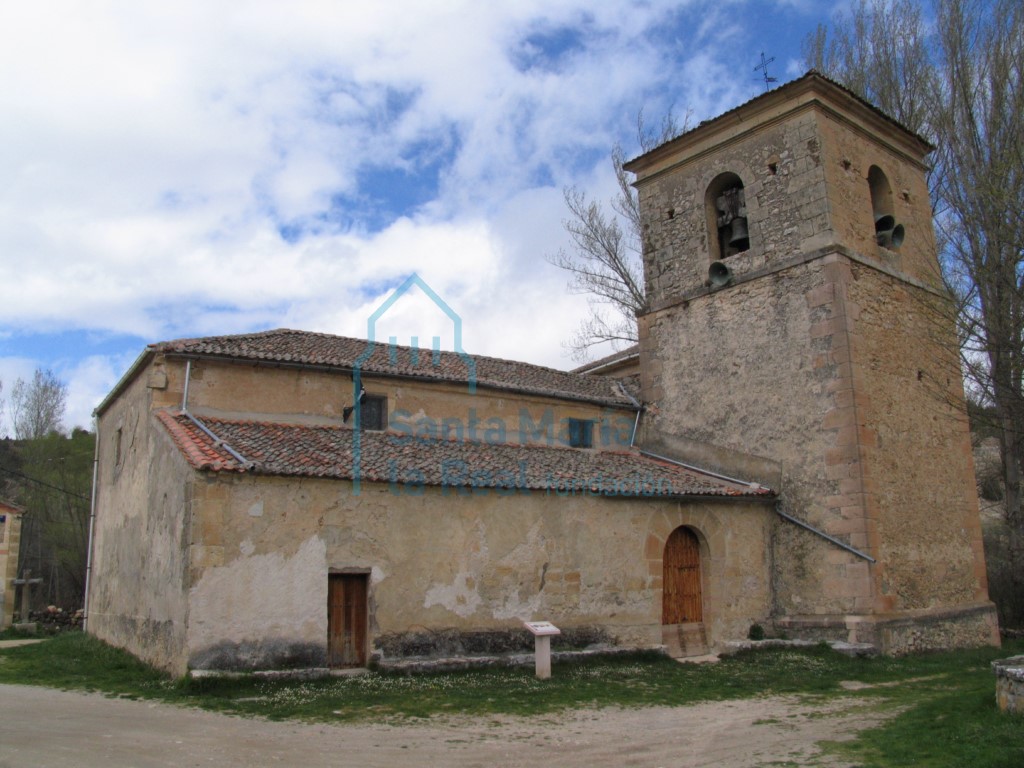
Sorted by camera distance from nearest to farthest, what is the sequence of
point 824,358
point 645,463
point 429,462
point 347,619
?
point 347,619
point 429,462
point 824,358
point 645,463

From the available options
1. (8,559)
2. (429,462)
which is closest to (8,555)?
(8,559)

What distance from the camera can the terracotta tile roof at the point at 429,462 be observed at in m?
10.3

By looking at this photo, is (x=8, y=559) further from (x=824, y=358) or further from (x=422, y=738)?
(x=824, y=358)

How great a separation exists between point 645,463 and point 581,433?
149 cm

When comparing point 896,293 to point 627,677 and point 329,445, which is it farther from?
point 329,445

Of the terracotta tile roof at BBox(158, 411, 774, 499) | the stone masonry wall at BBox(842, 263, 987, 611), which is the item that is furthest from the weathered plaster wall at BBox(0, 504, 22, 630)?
the stone masonry wall at BBox(842, 263, 987, 611)

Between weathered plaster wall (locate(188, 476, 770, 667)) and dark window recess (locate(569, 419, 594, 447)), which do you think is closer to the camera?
weathered plaster wall (locate(188, 476, 770, 667))

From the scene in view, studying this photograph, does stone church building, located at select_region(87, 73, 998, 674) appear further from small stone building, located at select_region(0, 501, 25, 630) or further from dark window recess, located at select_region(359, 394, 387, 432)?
small stone building, located at select_region(0, 501, 25, 630)

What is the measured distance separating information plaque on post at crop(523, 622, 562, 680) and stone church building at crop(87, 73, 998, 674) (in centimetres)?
91

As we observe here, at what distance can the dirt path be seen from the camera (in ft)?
20.0

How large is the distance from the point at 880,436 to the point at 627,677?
6076 millimetres

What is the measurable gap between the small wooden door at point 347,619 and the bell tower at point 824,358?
703cm

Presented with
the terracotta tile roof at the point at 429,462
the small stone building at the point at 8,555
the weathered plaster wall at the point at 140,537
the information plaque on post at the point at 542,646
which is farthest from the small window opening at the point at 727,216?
the small stone building at the point at 8,555

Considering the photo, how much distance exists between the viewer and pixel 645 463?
14.8m
